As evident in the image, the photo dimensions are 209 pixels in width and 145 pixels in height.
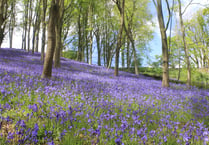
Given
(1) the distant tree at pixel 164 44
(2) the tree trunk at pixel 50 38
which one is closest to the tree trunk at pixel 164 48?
(1) the distant tree at pixel 164 44

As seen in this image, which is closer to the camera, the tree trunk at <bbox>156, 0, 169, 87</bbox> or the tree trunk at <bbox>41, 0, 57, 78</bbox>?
the tree trunk at <bbox>41, 0, 57, 78</bbox>

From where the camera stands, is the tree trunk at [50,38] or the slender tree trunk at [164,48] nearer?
the tree trunk at [50,38]

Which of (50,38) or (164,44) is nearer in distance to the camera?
(50,38)

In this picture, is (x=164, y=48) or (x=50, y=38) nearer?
(x=50, y=38)

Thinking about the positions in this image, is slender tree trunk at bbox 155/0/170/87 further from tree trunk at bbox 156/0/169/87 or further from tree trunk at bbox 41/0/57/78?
tree trunk at bbox 41/0/57/78

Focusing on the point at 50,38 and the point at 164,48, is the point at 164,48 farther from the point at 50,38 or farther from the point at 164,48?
the point at 50,38

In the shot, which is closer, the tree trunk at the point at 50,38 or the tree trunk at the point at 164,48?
the tree trunk at the point at 50,38

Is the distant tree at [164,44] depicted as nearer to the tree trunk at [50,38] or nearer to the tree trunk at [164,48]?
the tree trunk at [164,48]

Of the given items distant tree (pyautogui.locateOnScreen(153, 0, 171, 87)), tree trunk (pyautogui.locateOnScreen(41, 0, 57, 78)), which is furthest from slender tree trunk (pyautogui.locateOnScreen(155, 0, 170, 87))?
tree trunk (pyautogui.locateOnScreen(41, 0, 57, 78))

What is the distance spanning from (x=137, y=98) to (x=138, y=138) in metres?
2.82

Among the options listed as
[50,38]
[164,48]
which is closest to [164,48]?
[164,48]

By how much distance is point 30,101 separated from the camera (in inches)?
170

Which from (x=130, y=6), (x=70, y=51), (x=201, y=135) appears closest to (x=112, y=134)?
(x=201, y=135)

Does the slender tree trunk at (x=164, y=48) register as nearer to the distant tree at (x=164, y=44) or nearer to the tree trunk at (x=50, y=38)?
the distant tree at (x=164, y=44)
